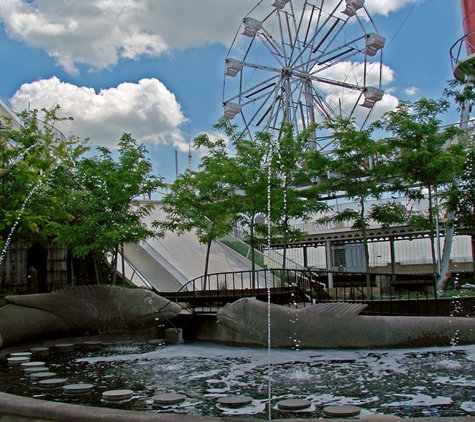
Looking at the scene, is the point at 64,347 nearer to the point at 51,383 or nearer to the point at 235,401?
the point at 51,383

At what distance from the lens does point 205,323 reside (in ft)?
36.0

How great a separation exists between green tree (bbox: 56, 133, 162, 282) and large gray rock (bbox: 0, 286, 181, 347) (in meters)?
3.08

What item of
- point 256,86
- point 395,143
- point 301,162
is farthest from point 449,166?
point 256,86

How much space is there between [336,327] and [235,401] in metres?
3.64

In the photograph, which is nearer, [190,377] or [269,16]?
[190,377]

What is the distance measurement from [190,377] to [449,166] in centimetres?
1045

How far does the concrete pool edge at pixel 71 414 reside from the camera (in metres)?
3.56

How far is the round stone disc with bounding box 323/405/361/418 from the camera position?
4434 millimetres

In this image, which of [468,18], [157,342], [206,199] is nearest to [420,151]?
[206,199]

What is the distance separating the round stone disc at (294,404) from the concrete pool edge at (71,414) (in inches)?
41.6

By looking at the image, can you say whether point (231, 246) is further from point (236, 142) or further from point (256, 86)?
point (256, 86)

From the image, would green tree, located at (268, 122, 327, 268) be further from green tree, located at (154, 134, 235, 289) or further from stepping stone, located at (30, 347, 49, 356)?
stepping stone, located at (30, 347, 49, 356)

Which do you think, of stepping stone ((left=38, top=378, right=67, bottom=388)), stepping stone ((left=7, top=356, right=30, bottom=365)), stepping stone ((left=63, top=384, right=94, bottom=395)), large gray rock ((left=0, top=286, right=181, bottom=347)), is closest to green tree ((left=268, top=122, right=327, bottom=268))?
large gray rock ((left=0, top=286, right=181, bottom=347))

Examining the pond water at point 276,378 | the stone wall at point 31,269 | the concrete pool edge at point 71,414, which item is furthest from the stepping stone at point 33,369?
the stone wall at point 31,269
